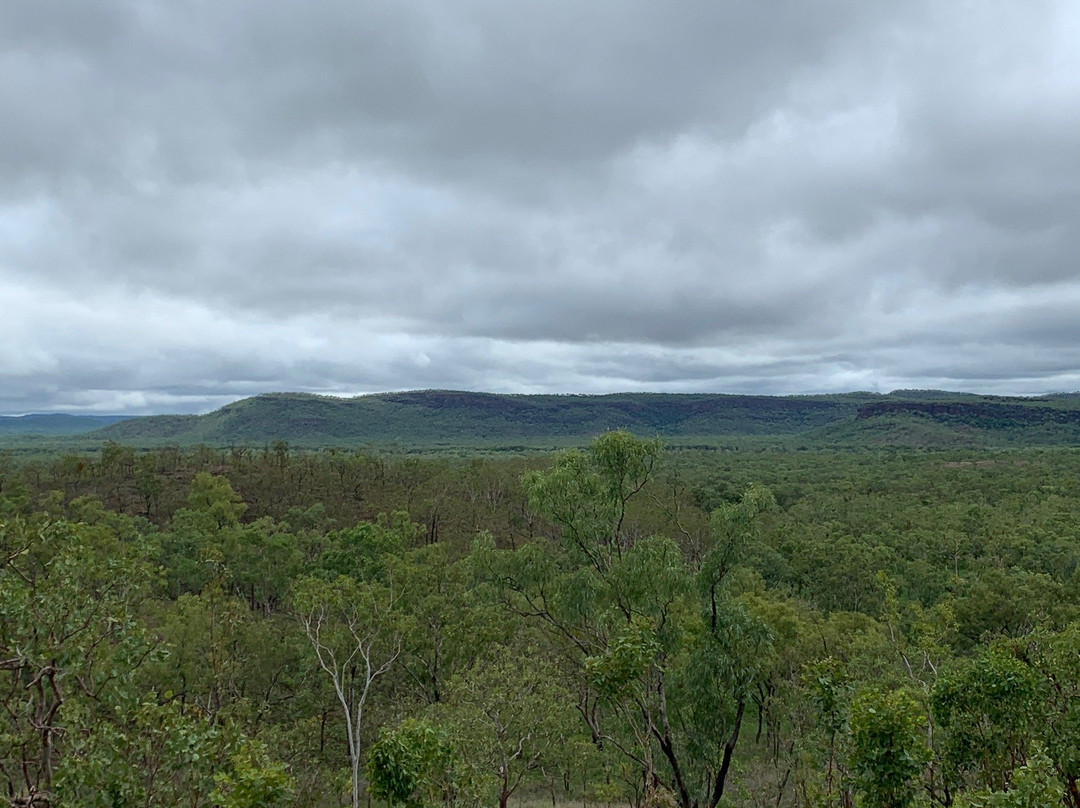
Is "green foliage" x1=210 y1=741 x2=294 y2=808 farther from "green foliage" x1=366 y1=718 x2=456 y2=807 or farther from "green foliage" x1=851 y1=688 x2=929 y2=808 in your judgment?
"green foliage" x1=851 y1=688 x2=929 y2=808

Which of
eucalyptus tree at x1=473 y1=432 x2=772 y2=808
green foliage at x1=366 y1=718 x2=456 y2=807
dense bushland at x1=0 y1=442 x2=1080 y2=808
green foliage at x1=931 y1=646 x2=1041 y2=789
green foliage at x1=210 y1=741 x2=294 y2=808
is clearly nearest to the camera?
green foliage at x1=210 y1=741 x2=294 y2=808

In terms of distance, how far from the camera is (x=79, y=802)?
8.02 m

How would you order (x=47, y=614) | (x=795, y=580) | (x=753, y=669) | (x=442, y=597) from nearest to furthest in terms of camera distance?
1. (x=47, y=614)
2. (x=753, y=669)
3. (x=442, y=597)
4. (x=795, y=580)

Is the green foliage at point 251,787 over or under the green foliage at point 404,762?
over

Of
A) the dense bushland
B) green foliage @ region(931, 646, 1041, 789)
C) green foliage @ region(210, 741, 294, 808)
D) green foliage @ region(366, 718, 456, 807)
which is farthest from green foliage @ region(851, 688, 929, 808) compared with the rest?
green foliage @ region(210, 741, 294, 808)

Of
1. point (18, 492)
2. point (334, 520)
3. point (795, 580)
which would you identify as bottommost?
point (795, 580)

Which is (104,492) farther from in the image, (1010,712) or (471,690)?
(1010,712)

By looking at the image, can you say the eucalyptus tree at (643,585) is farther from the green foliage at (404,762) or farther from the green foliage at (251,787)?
the green foliage at (251,787)

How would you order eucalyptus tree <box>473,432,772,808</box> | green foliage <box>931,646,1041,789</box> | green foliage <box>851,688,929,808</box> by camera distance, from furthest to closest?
1. eucalyptus tree <box>473,432,772,808</box>
2. green foliage <box>931,646,1041,789</box>
3. green foliage <box>851,688,929,808</box>

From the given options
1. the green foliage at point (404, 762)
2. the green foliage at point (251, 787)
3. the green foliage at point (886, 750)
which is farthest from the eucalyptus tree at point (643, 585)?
the green foliage at point (251, 787)

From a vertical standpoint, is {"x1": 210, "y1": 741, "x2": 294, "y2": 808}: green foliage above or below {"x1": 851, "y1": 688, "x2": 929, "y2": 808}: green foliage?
above

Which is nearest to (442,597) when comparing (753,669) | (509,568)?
(509,568)

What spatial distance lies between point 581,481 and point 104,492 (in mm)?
81123

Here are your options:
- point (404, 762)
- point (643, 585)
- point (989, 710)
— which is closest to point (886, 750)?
point (989, 710)
